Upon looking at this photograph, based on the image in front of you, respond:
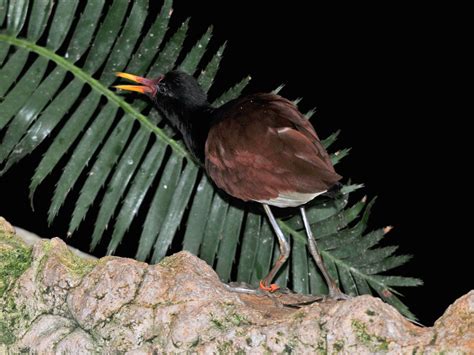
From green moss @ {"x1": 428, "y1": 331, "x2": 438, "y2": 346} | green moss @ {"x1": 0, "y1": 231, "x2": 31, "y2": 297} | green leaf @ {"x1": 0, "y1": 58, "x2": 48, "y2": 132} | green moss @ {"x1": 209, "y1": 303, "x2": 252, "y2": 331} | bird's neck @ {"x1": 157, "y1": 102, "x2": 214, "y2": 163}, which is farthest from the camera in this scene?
green leaf @ {"x1": 0, "y1": 58, "x2": 48, "y2": 132}

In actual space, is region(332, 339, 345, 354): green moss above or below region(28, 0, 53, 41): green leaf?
above

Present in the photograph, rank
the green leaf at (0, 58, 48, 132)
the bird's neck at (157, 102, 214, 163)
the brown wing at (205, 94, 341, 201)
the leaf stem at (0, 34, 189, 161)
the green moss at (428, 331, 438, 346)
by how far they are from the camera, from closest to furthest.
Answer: the green moss at (428, 331, 438, 346) → the brown wing at (205, 94, 341, 201) → the bird's neck at (157, 102, 214, 163) → the green leaf at (0, 58, 48, 132) → the leaf stem at (0, 34, 189, 161)

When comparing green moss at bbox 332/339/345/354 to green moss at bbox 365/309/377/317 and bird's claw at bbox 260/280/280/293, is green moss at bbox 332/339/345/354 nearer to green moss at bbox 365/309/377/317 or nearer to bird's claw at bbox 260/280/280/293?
green moss at bbox 365/309/377/317

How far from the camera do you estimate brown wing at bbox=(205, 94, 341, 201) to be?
2.14 meters

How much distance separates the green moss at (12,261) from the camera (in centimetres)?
188

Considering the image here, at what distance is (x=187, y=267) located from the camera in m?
1.80

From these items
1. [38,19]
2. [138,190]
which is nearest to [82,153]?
[138,190]

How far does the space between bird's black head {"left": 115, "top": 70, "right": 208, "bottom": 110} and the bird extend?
78mm

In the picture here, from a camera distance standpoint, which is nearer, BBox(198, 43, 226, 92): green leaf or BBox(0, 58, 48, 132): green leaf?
BBox(0, 58, 48, 132): green leaf

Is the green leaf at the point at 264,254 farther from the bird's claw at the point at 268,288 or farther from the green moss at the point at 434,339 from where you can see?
the green moss at the point at 434,339

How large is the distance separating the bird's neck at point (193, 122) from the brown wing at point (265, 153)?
0.10 m

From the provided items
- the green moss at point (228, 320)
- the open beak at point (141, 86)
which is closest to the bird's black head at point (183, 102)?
the open beak at point (141, 86)

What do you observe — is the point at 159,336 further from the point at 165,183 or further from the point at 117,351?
the point at 165,183

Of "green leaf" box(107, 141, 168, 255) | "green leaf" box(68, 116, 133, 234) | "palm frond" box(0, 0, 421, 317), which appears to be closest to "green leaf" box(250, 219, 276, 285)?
"palm frond" box(0, 0, 421, 317)
